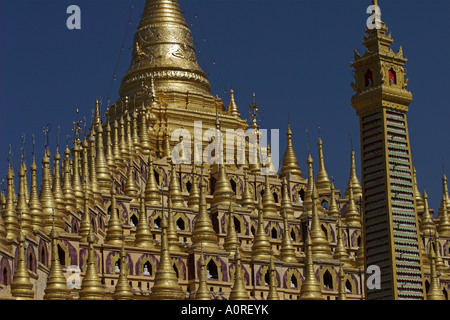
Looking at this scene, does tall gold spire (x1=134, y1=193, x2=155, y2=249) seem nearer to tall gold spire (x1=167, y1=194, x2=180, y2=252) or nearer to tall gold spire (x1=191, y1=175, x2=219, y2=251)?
tall gold spire (x1=167, y1=194, x2=180, y2=252)

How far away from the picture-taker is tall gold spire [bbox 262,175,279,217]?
94.5 meters

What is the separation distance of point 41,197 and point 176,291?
28.0ft

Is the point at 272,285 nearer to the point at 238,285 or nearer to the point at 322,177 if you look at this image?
the point at 238,285

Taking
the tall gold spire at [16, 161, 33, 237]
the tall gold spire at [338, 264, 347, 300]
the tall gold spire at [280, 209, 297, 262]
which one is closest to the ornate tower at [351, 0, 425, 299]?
the tall gold spire at [338, 264, 347, 300]

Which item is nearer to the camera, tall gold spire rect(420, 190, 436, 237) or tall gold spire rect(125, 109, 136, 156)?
tall gold spire rect(125, 109, 136, 156)

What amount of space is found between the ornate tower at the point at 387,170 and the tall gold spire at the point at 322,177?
22434 mm

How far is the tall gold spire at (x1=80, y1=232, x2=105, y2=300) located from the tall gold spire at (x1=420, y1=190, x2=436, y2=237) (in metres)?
27.6

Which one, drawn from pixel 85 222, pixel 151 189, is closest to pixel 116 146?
pixel 151 189

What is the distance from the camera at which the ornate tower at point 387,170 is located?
74375 millimetres

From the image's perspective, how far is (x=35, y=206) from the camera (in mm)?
79438

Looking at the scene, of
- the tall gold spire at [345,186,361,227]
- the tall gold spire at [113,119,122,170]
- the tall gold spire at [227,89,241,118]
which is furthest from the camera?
the tall gold spire at [227,89,241,118]

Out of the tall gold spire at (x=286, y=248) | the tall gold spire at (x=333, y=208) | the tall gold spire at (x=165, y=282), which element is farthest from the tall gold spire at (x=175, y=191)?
the tall gold spire at (x=165, y=282)

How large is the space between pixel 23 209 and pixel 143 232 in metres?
9.78

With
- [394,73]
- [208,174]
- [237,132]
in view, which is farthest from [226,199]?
[394,73]
